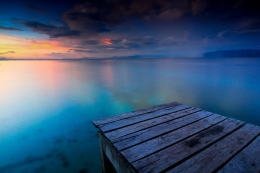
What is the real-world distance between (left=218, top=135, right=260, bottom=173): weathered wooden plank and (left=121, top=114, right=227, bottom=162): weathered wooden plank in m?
0.65

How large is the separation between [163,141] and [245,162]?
1.01 m

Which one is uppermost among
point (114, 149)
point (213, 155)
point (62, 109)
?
point (213, 155)

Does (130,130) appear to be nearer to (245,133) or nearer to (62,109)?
(245,133)

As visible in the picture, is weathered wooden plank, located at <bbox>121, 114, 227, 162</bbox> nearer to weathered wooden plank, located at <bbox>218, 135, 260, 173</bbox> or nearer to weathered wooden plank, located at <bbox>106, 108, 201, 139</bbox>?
weathered wooden plank, located at <bbox>106, 108, 201, 139</bbox>

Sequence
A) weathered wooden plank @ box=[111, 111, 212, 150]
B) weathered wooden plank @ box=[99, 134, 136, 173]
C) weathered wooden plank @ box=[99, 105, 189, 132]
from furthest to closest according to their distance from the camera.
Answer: weathered wooden plank @ box=[99, 105, 189, 132], weathered wooden plank @ box=[111, 111, 212, 150], weathered wooden plank @ box=[99, 134, 136, 173]

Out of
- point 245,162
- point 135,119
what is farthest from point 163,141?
point 245,162

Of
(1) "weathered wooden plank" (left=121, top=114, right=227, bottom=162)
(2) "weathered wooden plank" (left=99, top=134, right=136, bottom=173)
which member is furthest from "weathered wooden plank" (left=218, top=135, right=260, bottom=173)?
(2) "weathered wooden plank" (left=99, top=134, right=136, bottom=173)

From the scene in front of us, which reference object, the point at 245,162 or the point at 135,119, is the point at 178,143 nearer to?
the point at 245,162

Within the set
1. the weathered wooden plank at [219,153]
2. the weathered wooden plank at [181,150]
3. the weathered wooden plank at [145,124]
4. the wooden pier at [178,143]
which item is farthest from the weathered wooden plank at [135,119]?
the weathered wooden plank at [219,153]

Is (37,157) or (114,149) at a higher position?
(114,149)

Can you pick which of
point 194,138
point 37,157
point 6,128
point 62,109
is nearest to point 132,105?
point 62,109

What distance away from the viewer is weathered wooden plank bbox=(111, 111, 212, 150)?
2.10 meters

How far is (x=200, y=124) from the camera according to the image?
8.77 ft

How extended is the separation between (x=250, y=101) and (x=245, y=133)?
10823 millimetres
